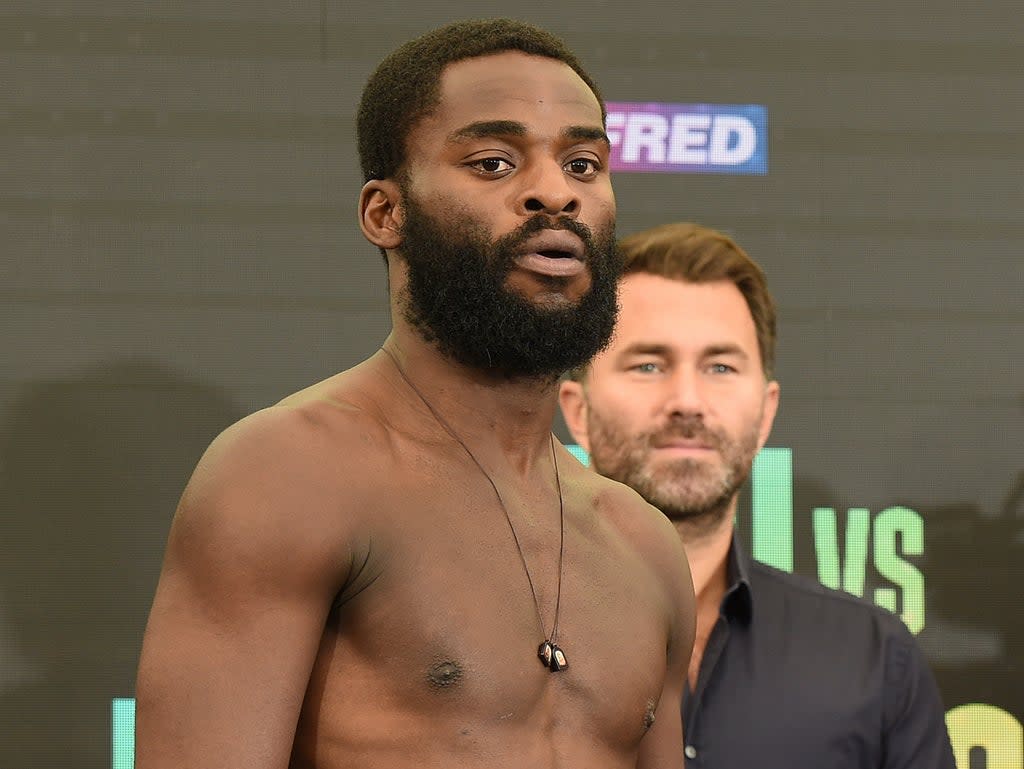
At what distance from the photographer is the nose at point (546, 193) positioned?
5.35 ft

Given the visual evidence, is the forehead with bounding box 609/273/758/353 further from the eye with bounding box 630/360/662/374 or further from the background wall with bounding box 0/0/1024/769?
the background wall with bounding box 0/0/1024/769

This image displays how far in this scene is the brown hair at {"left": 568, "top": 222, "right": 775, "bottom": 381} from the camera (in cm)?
281

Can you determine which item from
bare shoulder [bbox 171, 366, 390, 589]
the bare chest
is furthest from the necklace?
bare shoulder [bbox 171, 366, 390, 589]

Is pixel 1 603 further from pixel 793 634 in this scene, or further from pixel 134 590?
pixel 793 634

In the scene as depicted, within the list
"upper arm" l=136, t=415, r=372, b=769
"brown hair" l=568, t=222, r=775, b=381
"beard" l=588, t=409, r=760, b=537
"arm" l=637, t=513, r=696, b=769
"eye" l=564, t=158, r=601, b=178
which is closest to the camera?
"upper arm" l=136, t=415, r=372, b=769

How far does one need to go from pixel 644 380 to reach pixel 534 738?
1.25 metres

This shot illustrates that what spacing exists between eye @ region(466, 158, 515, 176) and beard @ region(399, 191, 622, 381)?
0.06 metres

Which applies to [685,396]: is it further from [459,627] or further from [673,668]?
[459,627]

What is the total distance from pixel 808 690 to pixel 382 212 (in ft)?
4.32

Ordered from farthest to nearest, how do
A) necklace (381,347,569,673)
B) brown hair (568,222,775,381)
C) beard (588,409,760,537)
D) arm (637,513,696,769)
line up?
brown hair (568,222,775,381) < beard (588,409,760,537) < arm (637,513,696,769) < necklace (381,347,569,673)

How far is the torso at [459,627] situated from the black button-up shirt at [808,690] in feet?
2.74

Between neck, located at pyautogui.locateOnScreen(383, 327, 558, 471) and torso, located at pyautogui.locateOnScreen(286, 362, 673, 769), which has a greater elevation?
neck, located at pyautogui.locateOnScreen(383, 327, 558, 471)

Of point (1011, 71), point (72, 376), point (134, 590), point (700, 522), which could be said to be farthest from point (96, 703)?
point (1011, 71)

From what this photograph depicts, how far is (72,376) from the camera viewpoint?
3.17 m
